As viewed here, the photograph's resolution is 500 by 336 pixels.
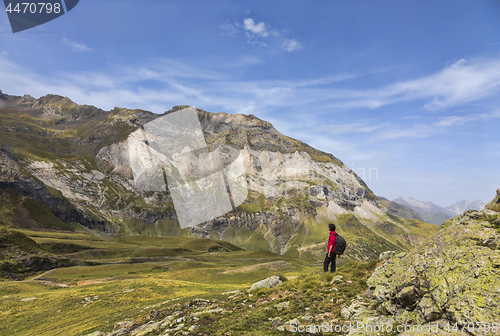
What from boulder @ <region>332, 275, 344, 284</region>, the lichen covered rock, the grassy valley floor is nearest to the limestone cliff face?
the lichen covered rock

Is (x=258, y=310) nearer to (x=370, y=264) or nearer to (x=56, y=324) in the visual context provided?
(x=370, y=264)

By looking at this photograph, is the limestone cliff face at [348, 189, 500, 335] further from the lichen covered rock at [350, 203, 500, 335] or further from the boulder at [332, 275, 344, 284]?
the boulder at [332, 275, 344, 284]

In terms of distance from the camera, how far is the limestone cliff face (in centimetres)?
773

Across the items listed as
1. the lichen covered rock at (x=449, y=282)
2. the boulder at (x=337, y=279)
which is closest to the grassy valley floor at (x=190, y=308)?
the boulder at (x=337, y=279)

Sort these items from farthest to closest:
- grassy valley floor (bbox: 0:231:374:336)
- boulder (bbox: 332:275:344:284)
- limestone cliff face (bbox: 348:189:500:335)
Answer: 1. boulder (bbox: 332:275:344:284)
2. grassy valley floor (bbox: 0:231:374:336)
3. limestone cliff face (bbox: 348:189:500:335)

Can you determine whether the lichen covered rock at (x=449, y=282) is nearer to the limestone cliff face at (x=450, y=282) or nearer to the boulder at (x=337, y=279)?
the limestone cliff face at (x=450, y=282)

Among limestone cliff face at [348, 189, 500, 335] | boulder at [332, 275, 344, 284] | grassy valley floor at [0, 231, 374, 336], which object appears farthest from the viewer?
boulder at [332, 275, 344, 284]

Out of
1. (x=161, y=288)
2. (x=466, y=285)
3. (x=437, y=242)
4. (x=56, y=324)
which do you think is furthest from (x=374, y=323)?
(x=161, y=288)

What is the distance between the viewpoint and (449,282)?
9.02m

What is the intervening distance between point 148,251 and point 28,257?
9094 cm

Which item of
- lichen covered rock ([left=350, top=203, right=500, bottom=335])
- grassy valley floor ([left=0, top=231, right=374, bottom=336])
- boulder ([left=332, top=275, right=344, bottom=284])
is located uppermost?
lichen covered rock ([left=350, top=203, right=500, bottom=335])

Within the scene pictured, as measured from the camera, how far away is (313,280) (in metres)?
19.4

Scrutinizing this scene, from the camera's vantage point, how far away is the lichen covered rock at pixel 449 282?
778cm

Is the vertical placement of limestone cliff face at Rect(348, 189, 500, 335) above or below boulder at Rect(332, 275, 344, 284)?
above
